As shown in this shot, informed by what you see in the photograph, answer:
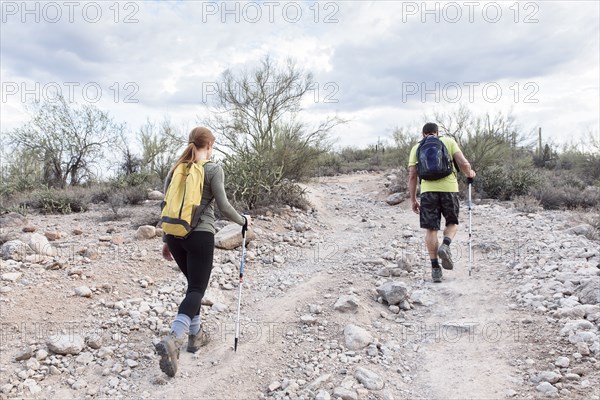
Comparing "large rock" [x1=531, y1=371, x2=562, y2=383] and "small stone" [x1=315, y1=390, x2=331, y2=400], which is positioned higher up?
"large rock" [x1=531, y1=371, x2=562, y2=383]

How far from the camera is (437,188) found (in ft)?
18.2

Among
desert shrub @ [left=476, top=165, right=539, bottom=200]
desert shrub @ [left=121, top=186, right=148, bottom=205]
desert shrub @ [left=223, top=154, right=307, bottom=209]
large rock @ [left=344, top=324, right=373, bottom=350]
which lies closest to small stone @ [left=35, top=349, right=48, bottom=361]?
large rock @ [left=344, top=324, right=373, bottom=350]

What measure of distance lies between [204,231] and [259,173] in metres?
5.07

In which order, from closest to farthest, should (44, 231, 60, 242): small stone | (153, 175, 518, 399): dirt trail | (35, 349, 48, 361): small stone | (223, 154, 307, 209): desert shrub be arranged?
(153, 175, 518, 399): dirt trail, (35, 349, 48, 361): small stone, (44, 231, 60, 242): small stone, (223, 154, 307, 209): desert shrub

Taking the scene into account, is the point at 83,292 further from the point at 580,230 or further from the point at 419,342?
the point at 580,230

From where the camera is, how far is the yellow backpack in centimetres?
341

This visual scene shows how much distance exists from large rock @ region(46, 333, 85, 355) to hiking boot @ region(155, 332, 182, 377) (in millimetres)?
988

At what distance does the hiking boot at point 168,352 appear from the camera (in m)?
3.31

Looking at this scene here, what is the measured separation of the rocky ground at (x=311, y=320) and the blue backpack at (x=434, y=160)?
51.8 inches

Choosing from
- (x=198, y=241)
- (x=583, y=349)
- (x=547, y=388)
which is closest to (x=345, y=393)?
(x=547, y=388)

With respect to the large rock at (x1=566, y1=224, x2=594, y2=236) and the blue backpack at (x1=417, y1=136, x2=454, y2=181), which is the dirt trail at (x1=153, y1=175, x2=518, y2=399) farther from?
the large rock at (x1=566, y1=224, x2=594, y2=236)

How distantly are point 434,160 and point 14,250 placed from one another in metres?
5.24

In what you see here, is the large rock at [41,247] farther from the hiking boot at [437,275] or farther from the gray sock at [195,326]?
the hiking boot at [437,275]

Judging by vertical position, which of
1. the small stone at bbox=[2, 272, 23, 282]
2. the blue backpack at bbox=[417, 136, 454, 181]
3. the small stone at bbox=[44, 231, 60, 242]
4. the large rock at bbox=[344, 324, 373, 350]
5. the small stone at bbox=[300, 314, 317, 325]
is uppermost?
the blue backpack at bbox=[417, 136, 454, 181]
